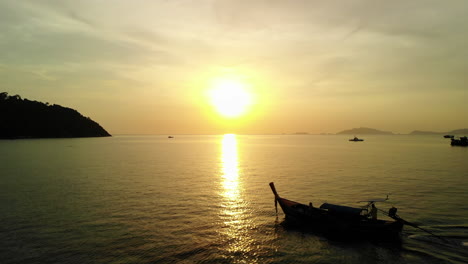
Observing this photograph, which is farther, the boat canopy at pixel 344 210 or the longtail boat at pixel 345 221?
the boat canopy at pixel 344 210

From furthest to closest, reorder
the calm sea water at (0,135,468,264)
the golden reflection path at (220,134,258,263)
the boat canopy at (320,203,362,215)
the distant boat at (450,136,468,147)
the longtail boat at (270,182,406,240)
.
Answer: the distant boat at (450,136,468,147) < the boat canopy at (320,203,362,215) < the longtail boat at (270,182,406,240) < the golden reflection path at (220,134,258,263) < the calm sea water at (0,135,468,264)

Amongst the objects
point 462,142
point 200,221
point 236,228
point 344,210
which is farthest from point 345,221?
point 462,142

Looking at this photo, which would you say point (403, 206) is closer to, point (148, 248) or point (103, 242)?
point (148, 248)

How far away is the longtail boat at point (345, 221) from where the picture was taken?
21.5m

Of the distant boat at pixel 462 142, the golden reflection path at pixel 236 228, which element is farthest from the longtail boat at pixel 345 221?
the distant boat at pixel 462 142

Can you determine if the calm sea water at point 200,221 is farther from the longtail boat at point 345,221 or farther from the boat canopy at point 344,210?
the boat canopy at point 344,210

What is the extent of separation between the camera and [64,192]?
37500mm

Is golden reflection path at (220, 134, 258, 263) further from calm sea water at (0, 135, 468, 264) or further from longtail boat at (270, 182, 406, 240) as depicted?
longtail boat at (270, 182, 406, 240)

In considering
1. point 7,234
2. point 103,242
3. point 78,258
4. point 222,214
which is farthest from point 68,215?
point 222,214

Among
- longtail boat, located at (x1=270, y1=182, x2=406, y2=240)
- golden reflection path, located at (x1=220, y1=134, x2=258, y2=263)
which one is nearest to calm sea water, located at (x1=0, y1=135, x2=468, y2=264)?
golden reflection path, located at (x1=220, y1=134, x2=258, y2=263)

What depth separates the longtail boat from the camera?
21.5 meters

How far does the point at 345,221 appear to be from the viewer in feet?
74.0

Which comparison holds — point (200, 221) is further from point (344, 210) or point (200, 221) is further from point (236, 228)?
point (344, 210)

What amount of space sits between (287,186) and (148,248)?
28.5 m
